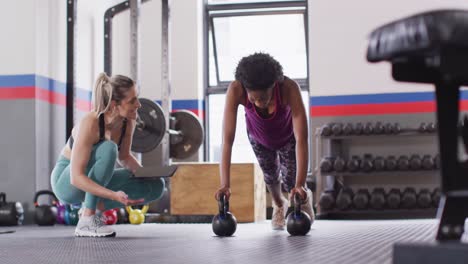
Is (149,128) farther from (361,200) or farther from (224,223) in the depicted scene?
(224,223)

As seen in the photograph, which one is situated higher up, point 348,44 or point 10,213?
point 348,44

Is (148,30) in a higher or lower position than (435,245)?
higher

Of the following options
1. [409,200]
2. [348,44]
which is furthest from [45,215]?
[348,44]

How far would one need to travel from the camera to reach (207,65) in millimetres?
7301

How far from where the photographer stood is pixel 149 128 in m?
5.24

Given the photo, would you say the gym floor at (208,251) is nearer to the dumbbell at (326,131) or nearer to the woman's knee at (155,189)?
the woman's knee at (155,189)

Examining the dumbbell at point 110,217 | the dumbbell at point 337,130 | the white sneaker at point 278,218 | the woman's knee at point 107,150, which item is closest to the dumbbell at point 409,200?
the dumbbell at point 337,130

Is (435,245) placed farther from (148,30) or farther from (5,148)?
(148,30)

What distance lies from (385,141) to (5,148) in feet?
11.4

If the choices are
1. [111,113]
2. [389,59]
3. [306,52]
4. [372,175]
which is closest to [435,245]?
[389,59]

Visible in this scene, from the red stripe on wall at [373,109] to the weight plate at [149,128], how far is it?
1980 mm

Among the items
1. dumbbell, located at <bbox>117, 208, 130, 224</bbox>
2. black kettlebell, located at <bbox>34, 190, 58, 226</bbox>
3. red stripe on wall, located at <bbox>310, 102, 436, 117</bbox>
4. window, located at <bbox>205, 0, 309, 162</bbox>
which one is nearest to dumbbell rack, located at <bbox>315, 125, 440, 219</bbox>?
red stripe on wall, located at <bbox>310, 102, 436, 117</bbox>

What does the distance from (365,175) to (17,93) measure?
3.28 m

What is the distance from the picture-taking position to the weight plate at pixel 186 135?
5695mm
